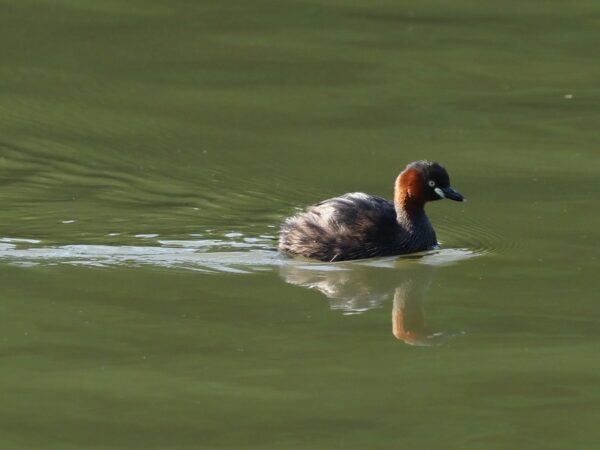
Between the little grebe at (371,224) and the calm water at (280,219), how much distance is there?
18 cm

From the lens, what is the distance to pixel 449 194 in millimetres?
11258

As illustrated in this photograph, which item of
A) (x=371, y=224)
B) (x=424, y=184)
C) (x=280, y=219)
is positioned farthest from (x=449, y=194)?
(x=280, y=219)

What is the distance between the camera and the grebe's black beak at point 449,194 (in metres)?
11.2

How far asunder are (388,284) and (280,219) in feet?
6.60

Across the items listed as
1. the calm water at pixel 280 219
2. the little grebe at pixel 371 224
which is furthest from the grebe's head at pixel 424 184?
the calm water at pixel 280 219

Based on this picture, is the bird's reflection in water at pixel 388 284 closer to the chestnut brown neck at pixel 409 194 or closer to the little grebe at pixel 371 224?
the little grebe at pixel 371 224

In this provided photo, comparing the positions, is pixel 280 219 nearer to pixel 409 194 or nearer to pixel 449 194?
pixel 409 194

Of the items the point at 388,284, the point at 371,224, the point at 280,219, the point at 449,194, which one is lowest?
the point at 388,284

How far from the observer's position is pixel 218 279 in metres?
9.89

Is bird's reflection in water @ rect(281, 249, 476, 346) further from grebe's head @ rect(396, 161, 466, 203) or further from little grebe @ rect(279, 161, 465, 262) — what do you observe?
grebe's head @ rect(396, 161, 466, 203)

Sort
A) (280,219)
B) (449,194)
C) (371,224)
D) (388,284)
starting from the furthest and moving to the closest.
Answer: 1. (280,219)
2. (449,194)
3. (371,224)
4. (388,284)

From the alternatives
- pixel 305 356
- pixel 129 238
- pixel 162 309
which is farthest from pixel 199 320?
pixel 129 238

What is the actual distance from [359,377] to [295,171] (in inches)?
215

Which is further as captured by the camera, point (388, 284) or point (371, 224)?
point (371, 224)
